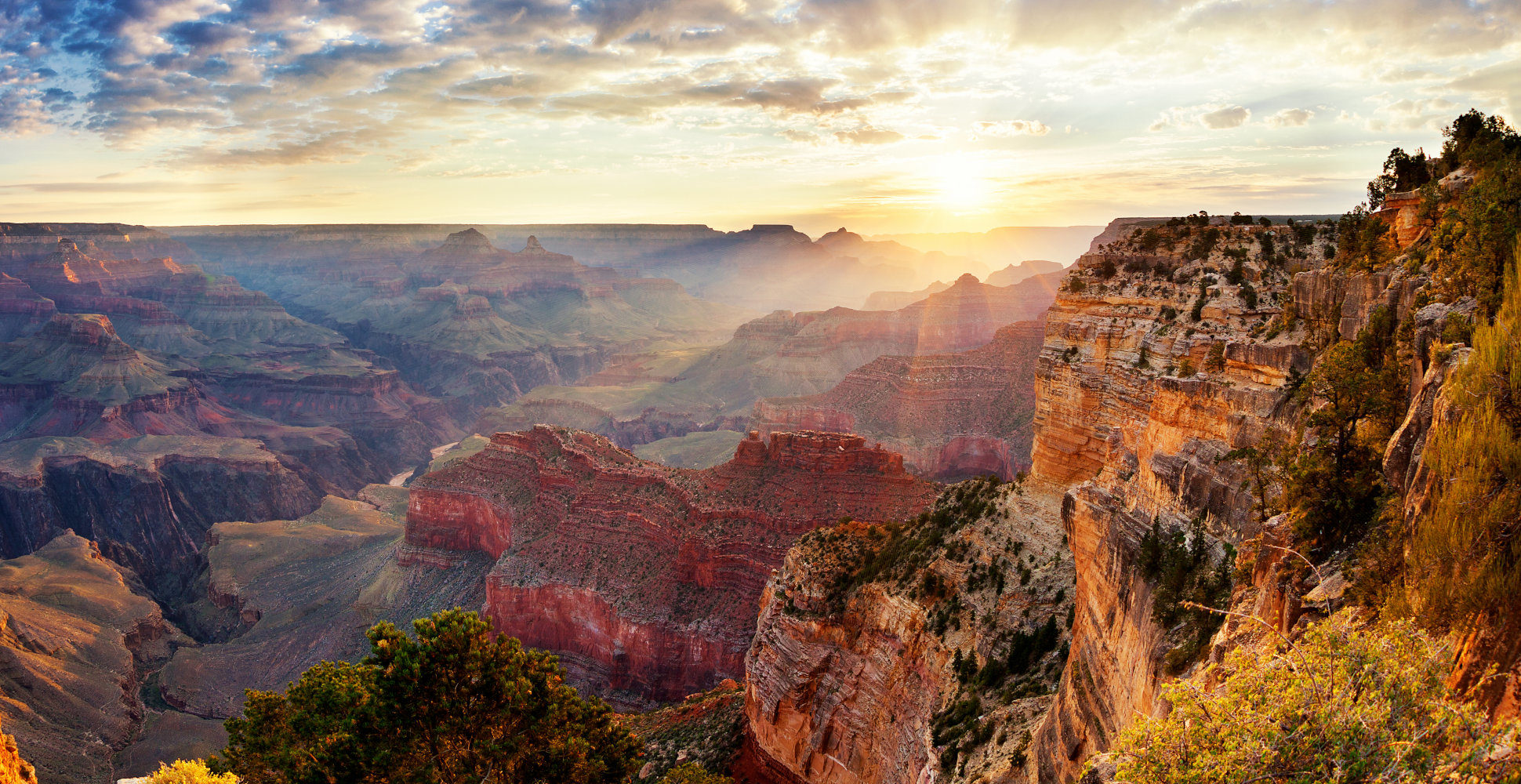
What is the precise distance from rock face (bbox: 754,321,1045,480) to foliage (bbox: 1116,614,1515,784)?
69154mm

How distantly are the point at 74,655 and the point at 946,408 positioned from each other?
253 ft

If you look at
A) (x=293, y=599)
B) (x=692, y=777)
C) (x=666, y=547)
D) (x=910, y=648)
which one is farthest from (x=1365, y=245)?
(x=293, y=599)

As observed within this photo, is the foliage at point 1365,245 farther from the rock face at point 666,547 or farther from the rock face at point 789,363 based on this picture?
the rock face at point 789,363

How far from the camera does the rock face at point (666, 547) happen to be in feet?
156

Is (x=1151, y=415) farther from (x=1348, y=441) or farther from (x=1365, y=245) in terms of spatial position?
(x=1348, y=441)

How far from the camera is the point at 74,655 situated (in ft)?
192

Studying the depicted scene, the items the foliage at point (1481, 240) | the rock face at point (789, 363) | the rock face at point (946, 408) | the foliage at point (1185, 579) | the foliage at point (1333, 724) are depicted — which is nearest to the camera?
the foliage at point (1333, 724)

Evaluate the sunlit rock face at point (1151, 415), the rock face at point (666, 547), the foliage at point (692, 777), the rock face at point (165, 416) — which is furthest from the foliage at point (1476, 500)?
the rock face at point (165, 416)

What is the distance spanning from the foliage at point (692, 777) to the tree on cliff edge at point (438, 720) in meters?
6.12

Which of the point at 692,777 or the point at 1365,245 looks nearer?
the point at 1365,245

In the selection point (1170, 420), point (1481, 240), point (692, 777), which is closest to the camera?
point (1481, 240)

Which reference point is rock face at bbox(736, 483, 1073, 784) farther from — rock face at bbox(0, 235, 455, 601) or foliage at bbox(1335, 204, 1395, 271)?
rock face at bbox(0, 235, 455, 601)

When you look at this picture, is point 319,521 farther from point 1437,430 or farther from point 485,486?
point 1437,430

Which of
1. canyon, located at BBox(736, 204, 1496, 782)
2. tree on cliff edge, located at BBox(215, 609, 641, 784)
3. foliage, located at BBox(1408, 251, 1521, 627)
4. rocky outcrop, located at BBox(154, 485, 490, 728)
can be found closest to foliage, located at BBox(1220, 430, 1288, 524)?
canyon, located at BBox(736, 204, 1496, 782)
